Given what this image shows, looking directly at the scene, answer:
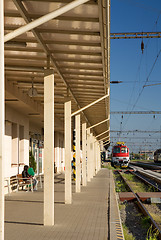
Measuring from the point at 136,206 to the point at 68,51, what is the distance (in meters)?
7.64

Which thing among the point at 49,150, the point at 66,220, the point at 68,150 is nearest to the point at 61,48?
the point at 49,150

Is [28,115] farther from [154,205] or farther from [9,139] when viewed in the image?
[154,205]

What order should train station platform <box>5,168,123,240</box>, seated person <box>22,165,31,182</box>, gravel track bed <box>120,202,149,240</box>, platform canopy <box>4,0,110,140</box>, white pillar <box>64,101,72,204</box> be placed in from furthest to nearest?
seated person <box>22,165,31,182</box>
white pillar <box>64,101,72,204</box>
gravel track bed <box>120,202,149,240</box>
train station platform <box>5,168,123,240</box>
platform canopy <box>4,0,110,140</box>

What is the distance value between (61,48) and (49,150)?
2.28m

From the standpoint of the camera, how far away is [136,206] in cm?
1458

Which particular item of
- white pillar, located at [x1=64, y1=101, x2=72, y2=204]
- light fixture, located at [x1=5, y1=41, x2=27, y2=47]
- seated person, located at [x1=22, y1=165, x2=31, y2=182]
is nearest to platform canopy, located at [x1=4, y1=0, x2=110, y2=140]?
light fixture, located at [x1=5, y1=41, x2=27, y2=47]

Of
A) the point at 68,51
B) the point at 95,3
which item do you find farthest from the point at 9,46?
the point at 95,3

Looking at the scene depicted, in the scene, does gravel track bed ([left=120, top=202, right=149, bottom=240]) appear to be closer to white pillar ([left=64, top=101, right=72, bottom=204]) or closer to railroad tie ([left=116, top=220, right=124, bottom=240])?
railroad tie ([left=116, top=220, right=124, bottom=240])

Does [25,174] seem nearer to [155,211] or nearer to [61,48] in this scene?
[155,211]

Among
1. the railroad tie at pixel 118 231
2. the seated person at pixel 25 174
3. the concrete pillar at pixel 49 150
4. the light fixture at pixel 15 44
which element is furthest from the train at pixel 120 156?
the light fixture at pixel 15 44

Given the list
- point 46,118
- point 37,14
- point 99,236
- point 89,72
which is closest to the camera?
point 37,14

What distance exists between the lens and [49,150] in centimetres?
885

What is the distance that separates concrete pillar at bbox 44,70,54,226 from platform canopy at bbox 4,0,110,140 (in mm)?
592

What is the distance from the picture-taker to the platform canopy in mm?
6645
